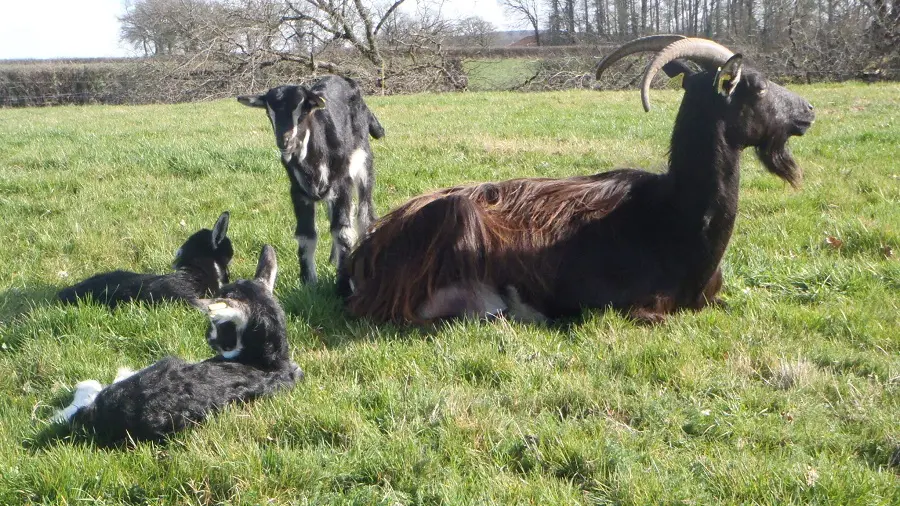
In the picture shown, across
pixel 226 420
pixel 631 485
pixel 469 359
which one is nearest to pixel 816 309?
pixel 469 359

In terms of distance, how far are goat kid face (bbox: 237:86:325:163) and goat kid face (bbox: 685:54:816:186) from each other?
9.09 feet

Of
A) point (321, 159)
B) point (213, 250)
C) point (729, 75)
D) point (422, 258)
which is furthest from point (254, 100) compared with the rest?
point (729, 75)

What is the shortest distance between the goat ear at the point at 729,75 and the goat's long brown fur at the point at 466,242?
0.92m

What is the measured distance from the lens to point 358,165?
22.9 ft

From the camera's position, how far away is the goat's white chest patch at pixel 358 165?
6.82 m

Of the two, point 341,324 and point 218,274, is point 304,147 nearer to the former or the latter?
point 218,274

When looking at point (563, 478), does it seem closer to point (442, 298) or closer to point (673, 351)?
point (673, 351)

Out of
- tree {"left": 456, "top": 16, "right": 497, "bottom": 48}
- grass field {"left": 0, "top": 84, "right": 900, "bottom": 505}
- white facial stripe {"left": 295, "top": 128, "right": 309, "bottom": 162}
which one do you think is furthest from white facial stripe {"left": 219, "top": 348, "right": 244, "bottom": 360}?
tree {"left": 456, "top": 16, "right": 497, "bottom": 48}

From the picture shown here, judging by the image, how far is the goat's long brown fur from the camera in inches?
200

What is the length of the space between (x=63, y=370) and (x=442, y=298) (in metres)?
2.19

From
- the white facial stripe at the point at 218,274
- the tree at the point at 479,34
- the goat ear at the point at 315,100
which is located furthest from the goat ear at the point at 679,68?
the tree at the point at 479,34

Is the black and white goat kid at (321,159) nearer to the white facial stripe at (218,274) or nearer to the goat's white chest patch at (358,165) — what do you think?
the goat's white chest patch at (358,165)

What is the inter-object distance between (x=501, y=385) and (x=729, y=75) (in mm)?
2328

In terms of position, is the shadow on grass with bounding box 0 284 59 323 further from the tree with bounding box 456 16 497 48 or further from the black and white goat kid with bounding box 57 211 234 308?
the tree with bounding box 456 16 497 48
